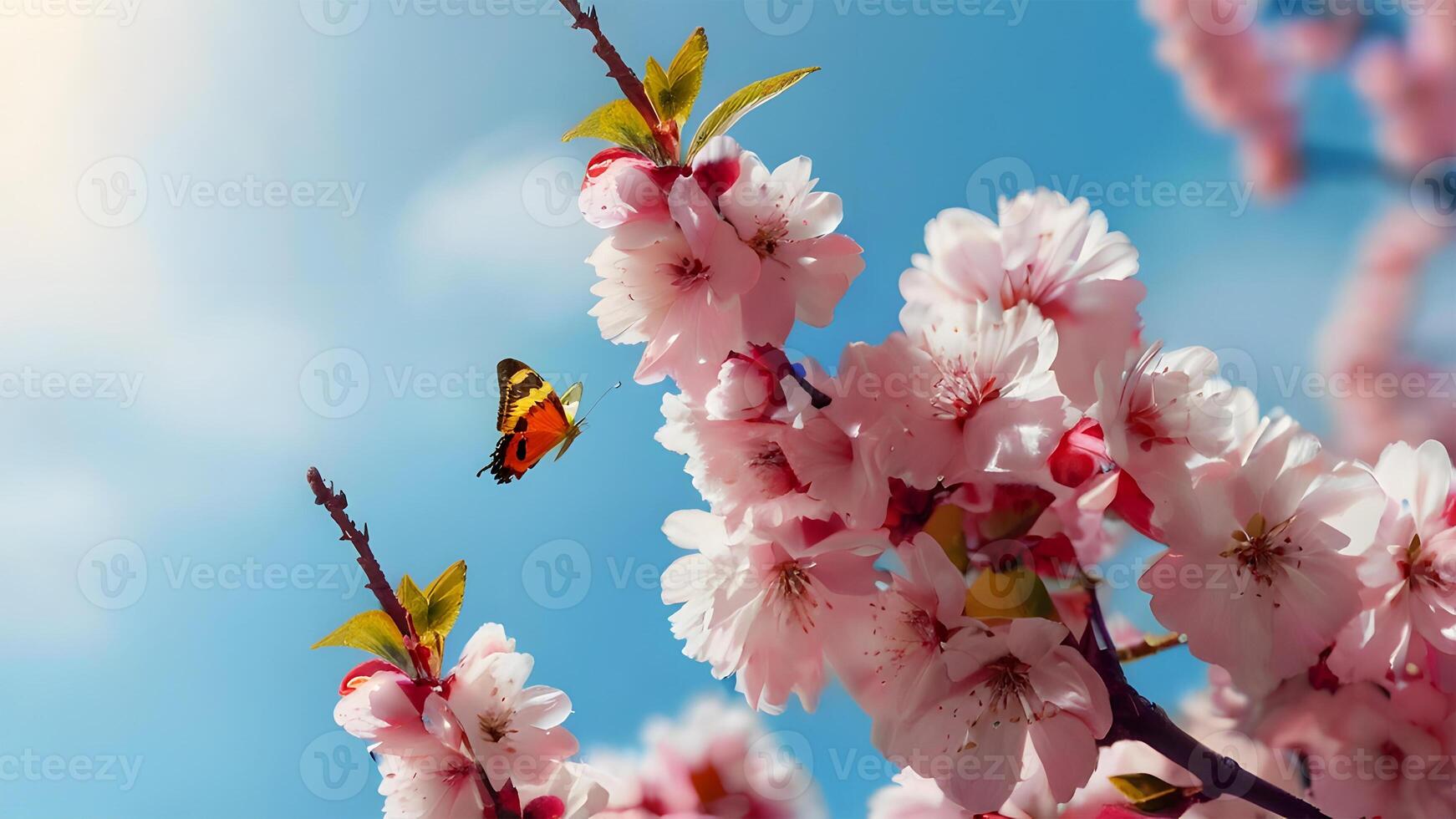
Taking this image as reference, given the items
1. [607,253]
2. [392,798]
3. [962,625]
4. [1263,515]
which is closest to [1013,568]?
[962,625]

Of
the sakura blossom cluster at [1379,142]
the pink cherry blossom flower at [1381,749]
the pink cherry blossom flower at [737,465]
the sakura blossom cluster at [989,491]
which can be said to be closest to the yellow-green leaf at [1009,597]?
the sakura blossom cluster at [989,491]

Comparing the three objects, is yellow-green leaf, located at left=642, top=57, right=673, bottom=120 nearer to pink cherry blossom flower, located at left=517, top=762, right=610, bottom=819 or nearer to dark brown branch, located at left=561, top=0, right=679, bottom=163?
dark brown branch, located at left=561, top=0, right=679, bottom=163

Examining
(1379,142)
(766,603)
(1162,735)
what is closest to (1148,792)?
(1162,735)

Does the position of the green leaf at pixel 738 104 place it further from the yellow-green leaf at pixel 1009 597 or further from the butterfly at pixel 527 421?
the yellow-green leaf at pixel 1009 597

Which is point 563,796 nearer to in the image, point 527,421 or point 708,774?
point 708,774

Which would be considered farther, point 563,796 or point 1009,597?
point 563,796

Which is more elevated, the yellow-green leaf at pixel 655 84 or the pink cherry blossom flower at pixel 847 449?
the yellow-green leaf at pixel 655 84

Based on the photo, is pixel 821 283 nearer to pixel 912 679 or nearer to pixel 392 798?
pixel 912 679
